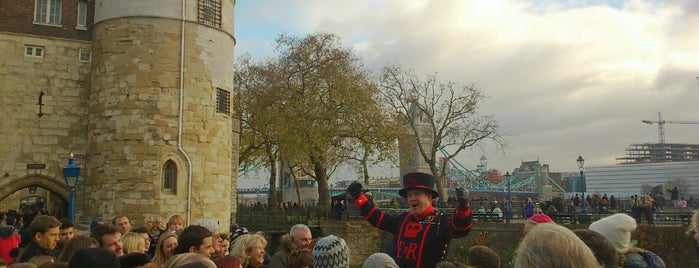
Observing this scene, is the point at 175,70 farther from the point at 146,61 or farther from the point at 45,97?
the point at 45,97

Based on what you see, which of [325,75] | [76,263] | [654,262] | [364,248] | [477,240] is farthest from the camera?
[325,75]

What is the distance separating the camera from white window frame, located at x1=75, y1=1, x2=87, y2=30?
20.0 meters

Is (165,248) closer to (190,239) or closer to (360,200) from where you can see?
(190,239)

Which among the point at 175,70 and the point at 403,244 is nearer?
the point at 403,244

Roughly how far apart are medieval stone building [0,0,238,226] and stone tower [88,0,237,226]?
0.03 m

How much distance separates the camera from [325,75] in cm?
3159

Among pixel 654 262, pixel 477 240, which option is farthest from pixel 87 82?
pixel 654 262

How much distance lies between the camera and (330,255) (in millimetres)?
4848

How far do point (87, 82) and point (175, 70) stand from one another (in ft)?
12.5

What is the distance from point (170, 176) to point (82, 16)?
7.03 m

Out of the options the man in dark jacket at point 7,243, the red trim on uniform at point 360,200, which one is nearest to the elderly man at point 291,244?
the red trim on uniform at point 360,200

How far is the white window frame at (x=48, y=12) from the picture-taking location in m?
19.6

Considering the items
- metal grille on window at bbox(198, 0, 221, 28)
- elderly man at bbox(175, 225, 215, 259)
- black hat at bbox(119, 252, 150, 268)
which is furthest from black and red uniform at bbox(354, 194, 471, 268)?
metal grille on window at bbox(198, 0, 221, 28)

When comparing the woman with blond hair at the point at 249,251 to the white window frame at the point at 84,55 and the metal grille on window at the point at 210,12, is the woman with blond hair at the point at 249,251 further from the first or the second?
the white window frame at the point at 84,55
